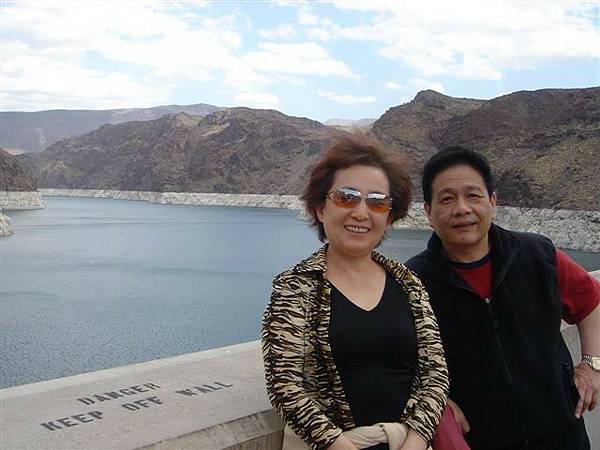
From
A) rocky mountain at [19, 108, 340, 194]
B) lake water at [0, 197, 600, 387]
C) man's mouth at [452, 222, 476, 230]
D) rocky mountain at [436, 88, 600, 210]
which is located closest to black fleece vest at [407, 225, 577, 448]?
man's mouth at [452, 222, 476, 230]

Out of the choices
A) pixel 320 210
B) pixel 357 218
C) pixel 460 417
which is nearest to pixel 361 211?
pixel 357 218

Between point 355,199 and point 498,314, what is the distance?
25.7 inches

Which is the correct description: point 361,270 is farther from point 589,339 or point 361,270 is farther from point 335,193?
point 589,339

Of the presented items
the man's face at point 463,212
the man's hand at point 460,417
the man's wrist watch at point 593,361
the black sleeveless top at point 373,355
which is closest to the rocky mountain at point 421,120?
the man's wrist watch at point 593,361

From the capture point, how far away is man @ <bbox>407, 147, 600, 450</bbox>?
7.00ft

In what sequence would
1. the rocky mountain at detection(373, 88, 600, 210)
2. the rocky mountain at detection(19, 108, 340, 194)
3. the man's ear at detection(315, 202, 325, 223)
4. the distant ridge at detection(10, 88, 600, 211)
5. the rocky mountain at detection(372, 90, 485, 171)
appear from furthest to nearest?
the rocky mountain at detection(19, 108, 340, 194) < the rocky mountain at detection(372, 90, 485, 171) < the distant ridge at detection(10, 88, 600, 211) < the rocky mountain at detection(373, 88, 600, 210) < the man's ear at detection(315, 202, 325, 223)

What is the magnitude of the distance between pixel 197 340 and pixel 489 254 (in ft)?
55.6

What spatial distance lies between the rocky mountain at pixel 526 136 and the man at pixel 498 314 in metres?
53.9

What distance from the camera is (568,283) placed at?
2.29 metres

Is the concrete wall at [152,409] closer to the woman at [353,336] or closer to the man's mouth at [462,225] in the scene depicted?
the woman at [353,336]

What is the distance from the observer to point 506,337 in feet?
7.01

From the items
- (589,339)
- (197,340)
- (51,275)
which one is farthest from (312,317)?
(51,275)

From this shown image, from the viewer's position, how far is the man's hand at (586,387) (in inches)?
88.5

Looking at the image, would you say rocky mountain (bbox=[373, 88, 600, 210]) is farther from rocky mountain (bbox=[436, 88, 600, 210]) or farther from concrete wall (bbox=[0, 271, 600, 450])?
concrete wall (bbox=[0, 271, 600, 450])
